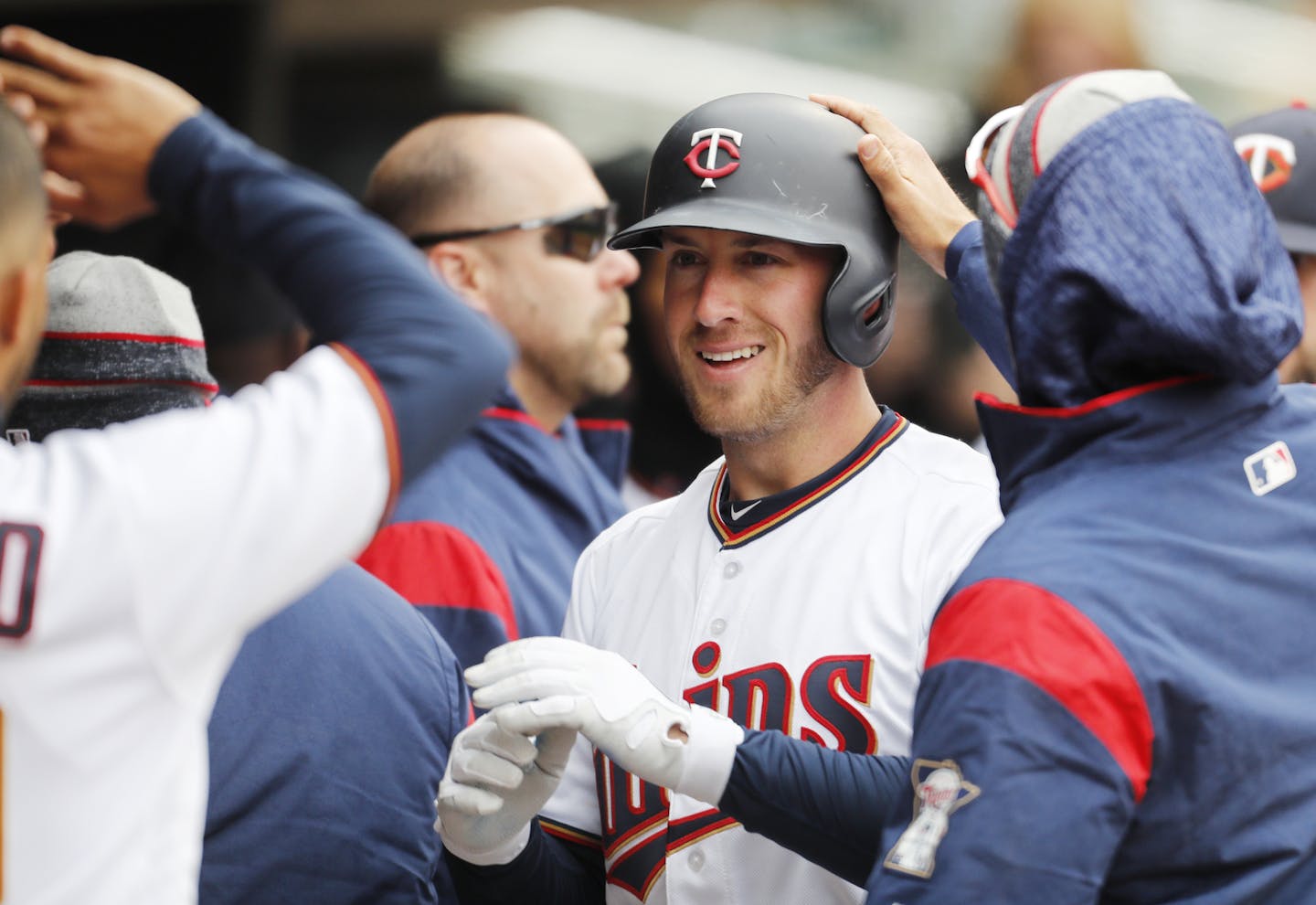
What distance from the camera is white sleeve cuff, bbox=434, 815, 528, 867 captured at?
97.7 inches

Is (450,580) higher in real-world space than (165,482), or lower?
lower

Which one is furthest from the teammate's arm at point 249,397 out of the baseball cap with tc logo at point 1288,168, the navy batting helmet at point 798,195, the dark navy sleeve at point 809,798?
the baseball cap with tc logo at point 1288,168

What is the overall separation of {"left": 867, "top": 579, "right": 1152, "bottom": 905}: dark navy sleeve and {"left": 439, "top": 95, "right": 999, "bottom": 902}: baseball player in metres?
0.42

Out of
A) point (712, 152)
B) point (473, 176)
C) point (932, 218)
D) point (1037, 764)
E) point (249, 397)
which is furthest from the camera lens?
point (473, 176)

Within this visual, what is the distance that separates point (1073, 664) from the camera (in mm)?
1738

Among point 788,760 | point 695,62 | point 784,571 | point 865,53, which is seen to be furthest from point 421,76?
point 788,760

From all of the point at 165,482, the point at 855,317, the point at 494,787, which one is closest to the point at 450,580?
the point at 494,787

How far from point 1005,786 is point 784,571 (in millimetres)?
913

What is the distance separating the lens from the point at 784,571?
2.61m

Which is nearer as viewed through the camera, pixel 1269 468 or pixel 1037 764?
pixel 1037 764

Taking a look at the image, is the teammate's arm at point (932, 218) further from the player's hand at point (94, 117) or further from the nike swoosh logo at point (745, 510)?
the player's hand at point (94, 117)

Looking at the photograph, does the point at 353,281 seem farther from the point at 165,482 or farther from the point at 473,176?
the point at 473,176

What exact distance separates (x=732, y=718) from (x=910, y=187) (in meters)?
0.99

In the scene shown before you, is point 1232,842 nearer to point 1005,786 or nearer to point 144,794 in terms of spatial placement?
point 1005,786
